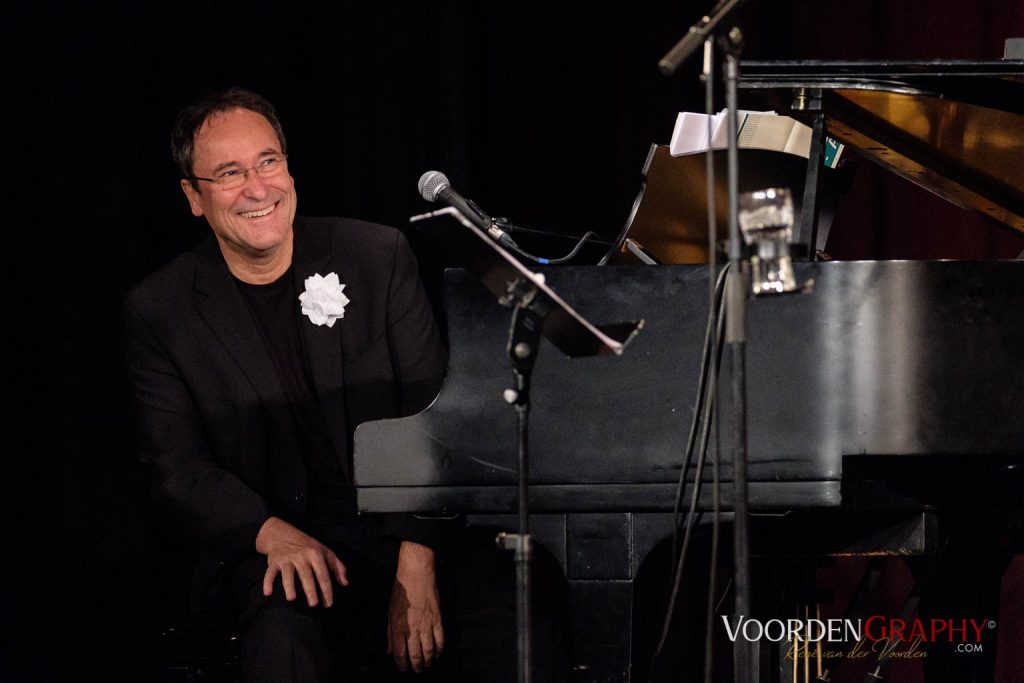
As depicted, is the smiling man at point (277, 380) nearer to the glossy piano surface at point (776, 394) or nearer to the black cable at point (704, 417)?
the glossy piano surface at point (776, 394)

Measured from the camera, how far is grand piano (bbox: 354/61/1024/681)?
6.91ft

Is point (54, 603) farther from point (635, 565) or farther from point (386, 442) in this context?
point (635, 565)

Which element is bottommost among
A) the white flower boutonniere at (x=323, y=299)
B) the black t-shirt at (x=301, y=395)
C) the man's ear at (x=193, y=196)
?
the black t-shirt at (x=301, y=395)

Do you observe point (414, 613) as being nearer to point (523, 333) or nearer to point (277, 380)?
point (277, 380)

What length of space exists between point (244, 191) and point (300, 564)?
3.38 feet

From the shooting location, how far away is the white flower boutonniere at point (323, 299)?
2.98 m

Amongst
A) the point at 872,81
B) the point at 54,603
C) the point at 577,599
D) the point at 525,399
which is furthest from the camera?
the point at 54,603

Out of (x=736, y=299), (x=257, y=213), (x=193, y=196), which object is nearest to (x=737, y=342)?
(x=736, y=299)

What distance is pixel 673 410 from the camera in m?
2.13

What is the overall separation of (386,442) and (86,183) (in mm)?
1947

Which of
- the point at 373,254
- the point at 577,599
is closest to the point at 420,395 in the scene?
the point at 373,254

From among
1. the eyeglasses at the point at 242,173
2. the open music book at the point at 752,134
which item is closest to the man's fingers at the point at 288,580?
the eyeglasses at the point at 242,173

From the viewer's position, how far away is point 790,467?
2.11 m

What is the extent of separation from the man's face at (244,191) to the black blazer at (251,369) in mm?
85
